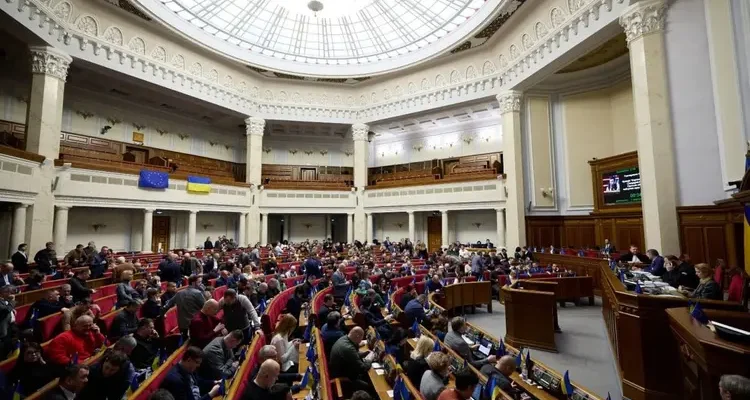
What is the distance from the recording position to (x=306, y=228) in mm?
20484

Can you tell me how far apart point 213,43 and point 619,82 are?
50.6 feet

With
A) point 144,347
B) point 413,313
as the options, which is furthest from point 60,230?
point 413,313

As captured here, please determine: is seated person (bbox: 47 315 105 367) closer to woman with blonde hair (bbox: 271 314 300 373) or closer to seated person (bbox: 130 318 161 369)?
seated person (bbox: 130 318 161 369)

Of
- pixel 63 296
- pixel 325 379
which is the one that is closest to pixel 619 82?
pixel 325 379

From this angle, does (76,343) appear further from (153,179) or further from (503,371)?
(153,179)

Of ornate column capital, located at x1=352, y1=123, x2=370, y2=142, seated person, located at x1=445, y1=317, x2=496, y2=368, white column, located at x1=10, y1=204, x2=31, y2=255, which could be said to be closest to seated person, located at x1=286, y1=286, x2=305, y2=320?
seated person, located at x1=445, y1=317, x2=496, y2=368

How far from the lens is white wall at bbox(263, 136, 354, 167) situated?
2091cm

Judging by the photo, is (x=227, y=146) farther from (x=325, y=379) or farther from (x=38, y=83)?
(x=325, y=379)

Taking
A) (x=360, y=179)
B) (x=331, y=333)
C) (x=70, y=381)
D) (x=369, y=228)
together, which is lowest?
(x=331, y=333)

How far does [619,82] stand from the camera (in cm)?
1298

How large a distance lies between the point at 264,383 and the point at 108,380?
1.21 metres

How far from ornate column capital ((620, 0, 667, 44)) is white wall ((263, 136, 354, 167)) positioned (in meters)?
15.6

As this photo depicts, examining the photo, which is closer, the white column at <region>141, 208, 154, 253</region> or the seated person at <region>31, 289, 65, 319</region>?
the seated person at <region>31, 289, 65, 319</region>

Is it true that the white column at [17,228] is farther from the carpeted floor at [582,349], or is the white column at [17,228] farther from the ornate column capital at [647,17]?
the ornate column capital at [647,17]
